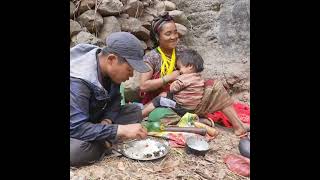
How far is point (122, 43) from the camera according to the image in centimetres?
178

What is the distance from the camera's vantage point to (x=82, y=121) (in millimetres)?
1693

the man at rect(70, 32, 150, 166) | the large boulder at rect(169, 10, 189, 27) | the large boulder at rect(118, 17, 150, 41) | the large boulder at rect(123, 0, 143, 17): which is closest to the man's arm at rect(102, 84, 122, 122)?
the man at rect(70, 32, 150, 166)

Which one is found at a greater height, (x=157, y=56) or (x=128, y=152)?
(x=157, y=56)

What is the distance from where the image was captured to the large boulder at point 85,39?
2629 mm

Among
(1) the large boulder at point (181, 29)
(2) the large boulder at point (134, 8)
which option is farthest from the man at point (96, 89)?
(1) the large boulder at point (181, 29)

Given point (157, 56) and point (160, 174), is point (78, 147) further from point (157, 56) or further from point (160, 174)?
point (157, 56)

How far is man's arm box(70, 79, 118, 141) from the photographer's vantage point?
1.68m

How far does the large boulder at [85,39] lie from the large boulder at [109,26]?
153 millimetres

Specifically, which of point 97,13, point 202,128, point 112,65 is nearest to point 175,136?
point 202,128

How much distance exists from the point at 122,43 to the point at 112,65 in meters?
0.13

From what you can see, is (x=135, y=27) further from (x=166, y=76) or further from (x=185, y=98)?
(x=185, y=98)

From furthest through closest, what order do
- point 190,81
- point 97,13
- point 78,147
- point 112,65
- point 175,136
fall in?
point 97,13
point 190,81
point 175,136
point 112,65
point 78,147

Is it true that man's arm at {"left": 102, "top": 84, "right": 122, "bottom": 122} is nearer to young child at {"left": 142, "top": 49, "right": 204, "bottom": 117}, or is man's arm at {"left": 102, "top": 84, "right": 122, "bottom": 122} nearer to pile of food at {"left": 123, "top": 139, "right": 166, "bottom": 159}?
pile of food at {"left": 123, "top": 139, "right": 166, "bottom": 159}

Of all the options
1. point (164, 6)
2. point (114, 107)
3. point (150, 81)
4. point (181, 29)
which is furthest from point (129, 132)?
point (164, 6)
